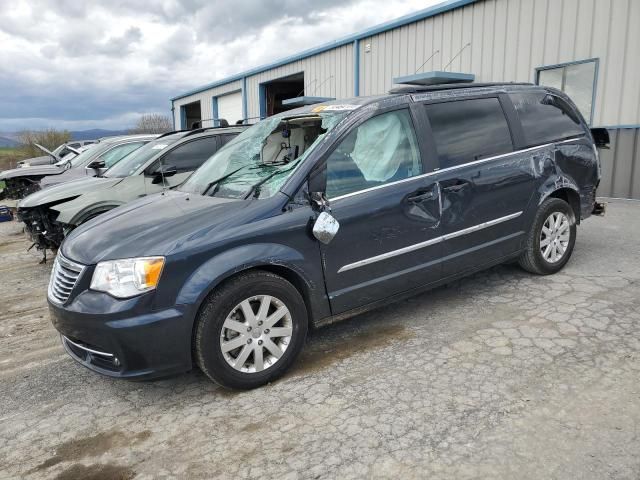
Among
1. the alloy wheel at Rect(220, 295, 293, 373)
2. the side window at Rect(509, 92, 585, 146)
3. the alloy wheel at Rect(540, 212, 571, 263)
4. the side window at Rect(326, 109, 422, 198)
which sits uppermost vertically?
the side window at Rect(509, 92, 585, 146)

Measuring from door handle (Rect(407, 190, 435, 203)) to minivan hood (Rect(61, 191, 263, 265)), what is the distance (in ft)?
3.88

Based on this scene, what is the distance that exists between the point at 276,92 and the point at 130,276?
20.5m

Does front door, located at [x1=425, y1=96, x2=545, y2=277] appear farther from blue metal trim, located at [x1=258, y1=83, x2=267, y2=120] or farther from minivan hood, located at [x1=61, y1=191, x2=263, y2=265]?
blue metal trim, located at [x1=258, y1=83, x2=267, y2=120]

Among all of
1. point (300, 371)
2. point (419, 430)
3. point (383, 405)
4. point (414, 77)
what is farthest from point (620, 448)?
point (414, 77)

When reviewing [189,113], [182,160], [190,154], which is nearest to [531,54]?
[190,154]

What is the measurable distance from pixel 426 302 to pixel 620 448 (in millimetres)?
2189

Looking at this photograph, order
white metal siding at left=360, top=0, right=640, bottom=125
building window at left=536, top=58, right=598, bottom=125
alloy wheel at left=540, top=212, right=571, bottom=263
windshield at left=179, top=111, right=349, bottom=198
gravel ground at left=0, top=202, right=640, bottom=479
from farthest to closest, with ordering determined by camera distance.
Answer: building window at left=536, top=58, right=598, bottom=125
white metal siding at left=360, top=0, right=640, bottom=125
alloy wheel at left=540, top=212, right=571, bottom=263
windshield at left=179, top=111, right=349, bottom=198
gravel ground at left=0, top=202, right=640, bottom=479

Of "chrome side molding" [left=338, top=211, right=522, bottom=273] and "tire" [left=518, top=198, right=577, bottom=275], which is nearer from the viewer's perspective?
"chrome side molding" [left=338, top=211, right=522, bottom=273]

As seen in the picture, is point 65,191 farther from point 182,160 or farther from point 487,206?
point 487,206

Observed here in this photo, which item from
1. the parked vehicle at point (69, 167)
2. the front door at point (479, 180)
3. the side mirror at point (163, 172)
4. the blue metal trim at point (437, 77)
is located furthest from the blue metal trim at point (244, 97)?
the front door at point (479, 180)

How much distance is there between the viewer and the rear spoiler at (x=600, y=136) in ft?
18.0

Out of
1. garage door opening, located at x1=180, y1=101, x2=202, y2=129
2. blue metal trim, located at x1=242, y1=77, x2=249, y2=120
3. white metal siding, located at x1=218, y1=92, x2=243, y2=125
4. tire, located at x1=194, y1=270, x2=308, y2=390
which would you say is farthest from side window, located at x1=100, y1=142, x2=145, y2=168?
garage door opening, located at x1=180, y1=101, x2=202, y2=129

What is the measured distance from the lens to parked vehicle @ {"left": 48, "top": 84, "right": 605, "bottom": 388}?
291 centimetres

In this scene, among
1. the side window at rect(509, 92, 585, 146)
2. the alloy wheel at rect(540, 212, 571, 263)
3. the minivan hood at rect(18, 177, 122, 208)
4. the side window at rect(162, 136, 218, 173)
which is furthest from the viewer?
the side window at rect(162, 136, 218, 173)
